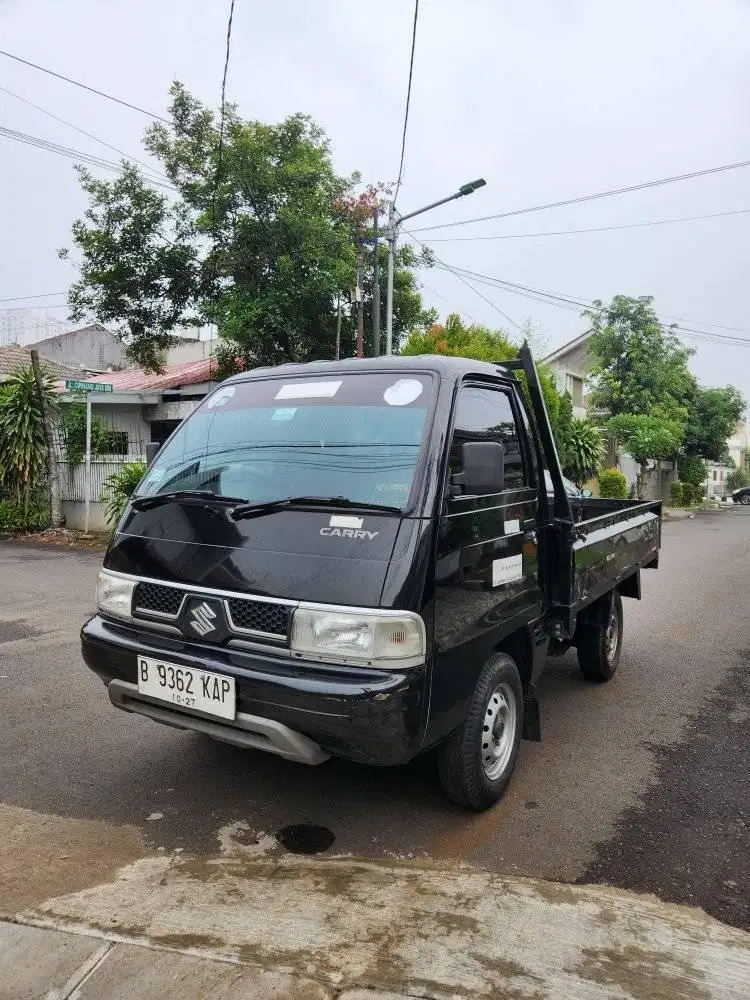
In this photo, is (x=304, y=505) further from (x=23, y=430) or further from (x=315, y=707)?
(x=23, y=430)

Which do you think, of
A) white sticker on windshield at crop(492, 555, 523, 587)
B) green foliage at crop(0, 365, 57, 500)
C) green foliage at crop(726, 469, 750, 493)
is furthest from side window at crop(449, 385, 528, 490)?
green foliage at crop(726, 469, 750, 493)

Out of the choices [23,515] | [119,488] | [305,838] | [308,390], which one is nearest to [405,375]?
[308,390]

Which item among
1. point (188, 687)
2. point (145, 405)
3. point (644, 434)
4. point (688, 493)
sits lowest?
point (688, 493)

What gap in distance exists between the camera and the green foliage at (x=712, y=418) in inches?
1220

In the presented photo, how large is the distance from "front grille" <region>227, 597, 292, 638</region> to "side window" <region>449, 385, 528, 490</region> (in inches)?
36.4

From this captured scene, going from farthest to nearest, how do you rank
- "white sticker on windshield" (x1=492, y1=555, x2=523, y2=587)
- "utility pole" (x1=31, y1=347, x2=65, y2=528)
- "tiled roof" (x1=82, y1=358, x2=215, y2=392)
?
"tiled roof" (x1=82, y1=358, x2=215, y2=392) → "utility pole" (x1=31, y1=347, x2=65, y2=528) → "white sticker on windshield" (x1=492, y1=555, x2=523, y2=587)

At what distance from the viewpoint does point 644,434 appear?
79.4 ft

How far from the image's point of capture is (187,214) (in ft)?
54.0

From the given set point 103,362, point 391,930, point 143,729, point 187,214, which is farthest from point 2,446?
point 103,362

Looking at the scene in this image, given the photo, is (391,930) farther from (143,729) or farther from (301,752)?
(143,729)

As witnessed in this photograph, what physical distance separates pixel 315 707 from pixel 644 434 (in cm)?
2353

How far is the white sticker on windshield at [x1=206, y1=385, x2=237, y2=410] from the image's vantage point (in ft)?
12.5

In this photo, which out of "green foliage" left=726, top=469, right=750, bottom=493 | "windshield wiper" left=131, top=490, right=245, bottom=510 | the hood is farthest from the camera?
"green foliage" left=726, top=469, right=750, bottom=493

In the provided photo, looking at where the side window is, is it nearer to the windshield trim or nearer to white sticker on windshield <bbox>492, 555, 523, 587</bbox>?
the windshield trim
